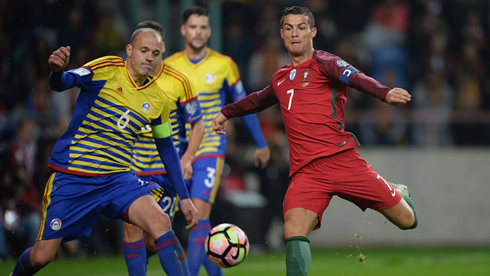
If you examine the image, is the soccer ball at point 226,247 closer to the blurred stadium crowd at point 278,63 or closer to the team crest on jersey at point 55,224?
the team crest on jersey at point 55,224

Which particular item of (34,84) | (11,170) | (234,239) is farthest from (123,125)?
(34,84)

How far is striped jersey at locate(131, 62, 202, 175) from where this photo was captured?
782cm

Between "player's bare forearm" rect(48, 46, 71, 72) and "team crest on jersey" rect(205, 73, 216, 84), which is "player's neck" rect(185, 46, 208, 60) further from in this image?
"player's bare forearm" rect(48, 46, 71, 72)

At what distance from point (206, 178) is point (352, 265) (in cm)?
496

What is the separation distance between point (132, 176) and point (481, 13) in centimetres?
1216

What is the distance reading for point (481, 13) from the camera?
16.7 m

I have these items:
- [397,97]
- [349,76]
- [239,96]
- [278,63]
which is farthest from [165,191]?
[278,63]

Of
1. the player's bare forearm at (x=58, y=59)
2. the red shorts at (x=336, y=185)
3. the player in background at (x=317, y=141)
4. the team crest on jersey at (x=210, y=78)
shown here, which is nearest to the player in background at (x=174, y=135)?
the team crest on jersey at (x=210, y=78)

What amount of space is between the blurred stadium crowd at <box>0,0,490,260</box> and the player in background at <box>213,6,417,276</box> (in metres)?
6.34

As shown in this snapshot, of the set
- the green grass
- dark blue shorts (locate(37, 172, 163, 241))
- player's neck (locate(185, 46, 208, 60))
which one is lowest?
the green grass

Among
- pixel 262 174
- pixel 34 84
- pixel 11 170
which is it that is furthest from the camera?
pixel 262 174

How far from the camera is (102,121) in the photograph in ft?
21.3

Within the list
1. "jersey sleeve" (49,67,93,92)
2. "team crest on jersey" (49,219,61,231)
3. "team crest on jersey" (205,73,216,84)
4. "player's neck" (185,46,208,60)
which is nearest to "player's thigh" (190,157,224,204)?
"team crest on jersey" (205,73,216,84)

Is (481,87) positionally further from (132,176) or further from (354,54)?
(132,176)
